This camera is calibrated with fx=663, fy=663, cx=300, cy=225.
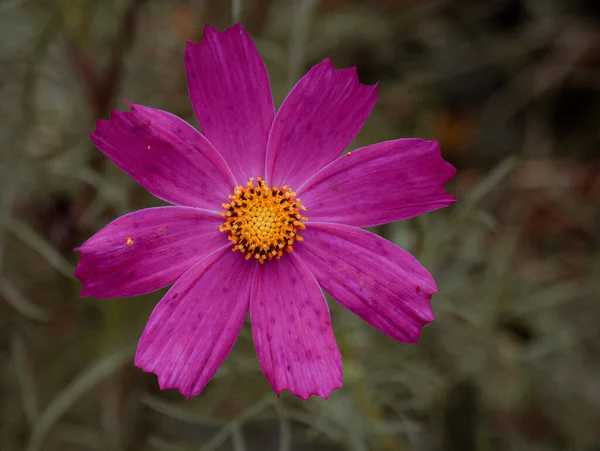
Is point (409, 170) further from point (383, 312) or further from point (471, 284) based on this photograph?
point (471, 284)

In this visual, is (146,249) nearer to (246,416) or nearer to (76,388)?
(246,416)

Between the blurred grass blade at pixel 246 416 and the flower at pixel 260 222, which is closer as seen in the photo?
the flower at pixel 260 222

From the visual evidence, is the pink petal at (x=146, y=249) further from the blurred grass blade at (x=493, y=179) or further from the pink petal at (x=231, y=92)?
the blurred grass blade at (x=493, y=179)

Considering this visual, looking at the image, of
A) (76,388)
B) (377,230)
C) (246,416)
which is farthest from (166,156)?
(377,230)

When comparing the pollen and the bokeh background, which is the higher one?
the pollen

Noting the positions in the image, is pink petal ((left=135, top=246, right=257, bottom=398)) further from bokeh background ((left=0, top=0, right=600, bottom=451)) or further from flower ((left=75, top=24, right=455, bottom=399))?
bokeh background ((left=0, top=0, right=600, bottom=451))

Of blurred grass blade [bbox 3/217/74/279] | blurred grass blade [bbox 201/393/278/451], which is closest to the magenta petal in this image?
blurred grass blade [bbox 201/393/278/451]

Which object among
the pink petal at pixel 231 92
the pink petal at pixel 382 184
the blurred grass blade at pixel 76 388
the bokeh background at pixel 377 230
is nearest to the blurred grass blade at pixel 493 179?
the bokeh background at pixel 377 230
